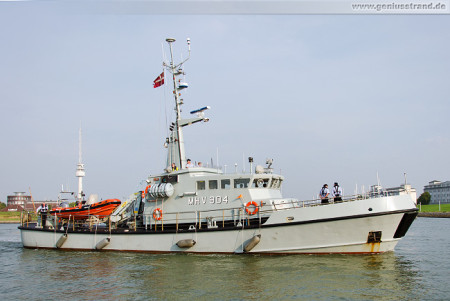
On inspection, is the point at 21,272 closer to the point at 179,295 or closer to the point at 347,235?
the point at 179,295

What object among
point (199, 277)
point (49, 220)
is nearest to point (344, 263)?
point (199, 277)

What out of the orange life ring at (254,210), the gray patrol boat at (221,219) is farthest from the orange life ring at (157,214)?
the orange life ring at (254,210)

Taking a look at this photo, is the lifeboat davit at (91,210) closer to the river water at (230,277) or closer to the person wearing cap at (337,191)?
the river water at (230,277)

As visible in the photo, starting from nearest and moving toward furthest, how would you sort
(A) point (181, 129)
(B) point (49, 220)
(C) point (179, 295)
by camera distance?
(C) point (179, 295) < (A) point (181, 129) < (B) point (49, 220)

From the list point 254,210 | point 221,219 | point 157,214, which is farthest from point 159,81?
point 254,210

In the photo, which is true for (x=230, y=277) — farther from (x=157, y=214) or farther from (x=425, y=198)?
(x=425, y=198)

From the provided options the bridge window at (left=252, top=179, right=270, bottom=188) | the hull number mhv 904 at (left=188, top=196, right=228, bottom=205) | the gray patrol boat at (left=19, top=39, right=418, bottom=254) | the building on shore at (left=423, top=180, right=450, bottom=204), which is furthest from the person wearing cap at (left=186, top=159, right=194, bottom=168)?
the building on shore at (left=423, top=180, right=450, bottom=204)

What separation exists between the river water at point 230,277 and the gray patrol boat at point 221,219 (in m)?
0.57

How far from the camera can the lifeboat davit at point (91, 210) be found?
18.0m

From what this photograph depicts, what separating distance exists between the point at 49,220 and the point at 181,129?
867 cm

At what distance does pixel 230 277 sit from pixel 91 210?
9420 mm

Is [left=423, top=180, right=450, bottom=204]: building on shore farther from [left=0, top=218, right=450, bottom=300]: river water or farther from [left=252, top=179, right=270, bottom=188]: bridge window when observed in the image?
[left=252, top=179, right=270, bottom=188]: bridge window

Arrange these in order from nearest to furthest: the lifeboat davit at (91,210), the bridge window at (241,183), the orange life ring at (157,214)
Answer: the bridge window at (241,183) < the orange life ring at (157,214) < the lifeboat davit at (91,210)

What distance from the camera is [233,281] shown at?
1097cm
